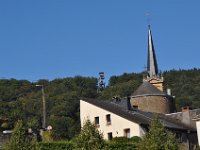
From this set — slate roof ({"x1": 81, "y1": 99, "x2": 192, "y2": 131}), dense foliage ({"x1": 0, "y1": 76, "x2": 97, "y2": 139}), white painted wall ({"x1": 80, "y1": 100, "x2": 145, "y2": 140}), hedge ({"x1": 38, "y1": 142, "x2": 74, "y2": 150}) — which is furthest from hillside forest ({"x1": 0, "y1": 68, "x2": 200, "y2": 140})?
hedge ({"x1": 38, "y1": 142, "x2": 74, "y2": 150})

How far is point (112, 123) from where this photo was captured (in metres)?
53.9

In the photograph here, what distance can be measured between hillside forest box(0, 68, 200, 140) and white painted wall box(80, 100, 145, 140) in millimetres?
27812

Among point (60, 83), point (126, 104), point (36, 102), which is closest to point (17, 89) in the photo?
point (36, 102)

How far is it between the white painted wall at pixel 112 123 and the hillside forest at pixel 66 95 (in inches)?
1095

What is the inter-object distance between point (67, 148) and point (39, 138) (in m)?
4.66

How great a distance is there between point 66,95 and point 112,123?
54834 mm

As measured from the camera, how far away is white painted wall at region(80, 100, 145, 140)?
5101 centimetres

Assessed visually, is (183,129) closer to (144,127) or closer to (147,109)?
(144,127)

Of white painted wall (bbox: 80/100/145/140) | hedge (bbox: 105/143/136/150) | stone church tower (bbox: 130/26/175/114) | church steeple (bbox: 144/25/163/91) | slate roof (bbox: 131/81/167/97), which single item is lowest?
hedge (bbox: 105/143/136/150)

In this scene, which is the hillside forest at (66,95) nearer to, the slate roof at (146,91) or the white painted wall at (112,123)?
the slate roof at (146,91)

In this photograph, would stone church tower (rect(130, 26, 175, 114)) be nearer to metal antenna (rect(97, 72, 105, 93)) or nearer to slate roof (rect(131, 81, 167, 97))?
slate roof (rect(131, 81, 167, 97))

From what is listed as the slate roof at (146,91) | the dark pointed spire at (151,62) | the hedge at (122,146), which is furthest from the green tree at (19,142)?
the dark pointed spire at (151,62)

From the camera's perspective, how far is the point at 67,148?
124 feet

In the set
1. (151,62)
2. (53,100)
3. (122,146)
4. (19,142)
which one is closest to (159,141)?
(19,142)
